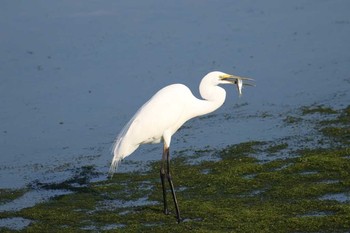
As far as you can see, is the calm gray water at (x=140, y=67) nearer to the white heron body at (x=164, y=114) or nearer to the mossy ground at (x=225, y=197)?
the mossy ground at (x=225, y=197)

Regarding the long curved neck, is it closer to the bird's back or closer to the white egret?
the white egret

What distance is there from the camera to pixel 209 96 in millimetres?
9594

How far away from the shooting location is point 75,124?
13672 mm

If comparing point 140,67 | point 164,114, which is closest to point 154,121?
point 164,114

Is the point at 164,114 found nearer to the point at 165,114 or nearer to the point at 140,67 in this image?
the point at 165,114

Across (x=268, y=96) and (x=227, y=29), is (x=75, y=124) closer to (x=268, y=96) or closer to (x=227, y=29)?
(x=268, y=96)

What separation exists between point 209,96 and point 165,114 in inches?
22.9

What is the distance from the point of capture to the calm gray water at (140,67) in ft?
41.2

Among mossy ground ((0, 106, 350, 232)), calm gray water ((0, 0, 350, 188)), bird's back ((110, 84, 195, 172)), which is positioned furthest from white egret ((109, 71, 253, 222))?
calm gray water ((0, 0, 350, 188))

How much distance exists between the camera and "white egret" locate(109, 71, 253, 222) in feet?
30.7

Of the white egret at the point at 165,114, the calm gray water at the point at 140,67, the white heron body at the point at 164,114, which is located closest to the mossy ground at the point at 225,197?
the white egret at the point at 165,114

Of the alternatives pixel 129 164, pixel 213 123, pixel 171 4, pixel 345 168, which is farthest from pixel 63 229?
pixel 171 4

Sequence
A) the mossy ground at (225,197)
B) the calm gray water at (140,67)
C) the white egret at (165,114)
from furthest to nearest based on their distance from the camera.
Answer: the calm gray water at (140,67)
the white egret at (165,114)
the mossy ground at (225,197)

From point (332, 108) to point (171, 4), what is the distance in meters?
8.26
